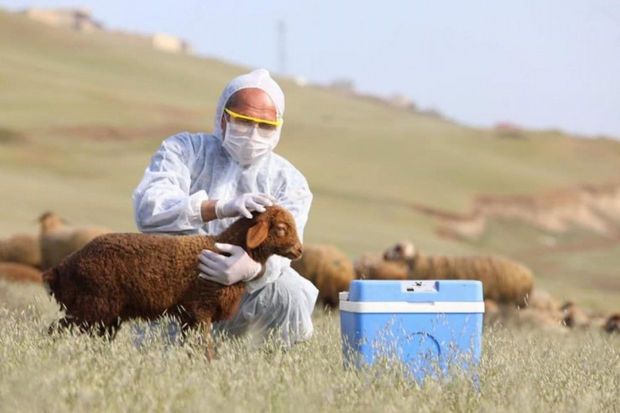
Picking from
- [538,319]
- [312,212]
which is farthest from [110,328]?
[312,212]

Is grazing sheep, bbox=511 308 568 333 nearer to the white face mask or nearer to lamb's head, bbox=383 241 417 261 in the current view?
lamb's head, bbox=383 241 417 261

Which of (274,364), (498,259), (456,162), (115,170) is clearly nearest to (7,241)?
(498,259)

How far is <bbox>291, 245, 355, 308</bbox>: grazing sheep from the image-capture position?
51.6 feet

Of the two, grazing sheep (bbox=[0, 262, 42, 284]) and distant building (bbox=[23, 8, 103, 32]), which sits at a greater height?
distant building (bbox=[23, 8, 103, 32])

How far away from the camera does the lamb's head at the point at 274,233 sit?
6.51 meters

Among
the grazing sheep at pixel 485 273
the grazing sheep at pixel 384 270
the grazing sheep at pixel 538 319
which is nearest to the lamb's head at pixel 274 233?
the grazing sheep at pixel 538 319

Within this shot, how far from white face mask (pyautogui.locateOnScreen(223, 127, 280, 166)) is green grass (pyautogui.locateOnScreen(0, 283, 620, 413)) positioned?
3.39ft

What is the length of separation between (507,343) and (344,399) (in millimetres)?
2846

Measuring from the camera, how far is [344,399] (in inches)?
216

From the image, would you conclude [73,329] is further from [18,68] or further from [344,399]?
[18,68]

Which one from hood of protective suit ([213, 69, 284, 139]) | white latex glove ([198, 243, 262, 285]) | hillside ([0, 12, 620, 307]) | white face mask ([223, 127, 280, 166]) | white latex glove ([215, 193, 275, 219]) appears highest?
hood of protective suit ([213, 69, 284, 139])

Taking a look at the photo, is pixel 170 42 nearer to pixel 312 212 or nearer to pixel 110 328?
pixel 312 212

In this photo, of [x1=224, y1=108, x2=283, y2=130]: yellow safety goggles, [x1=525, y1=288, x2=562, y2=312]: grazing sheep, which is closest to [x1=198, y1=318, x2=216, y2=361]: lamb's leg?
[x1=224, y1=108, x2=283, y2=130]: yellow safety goggles

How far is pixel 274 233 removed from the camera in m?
6.55
